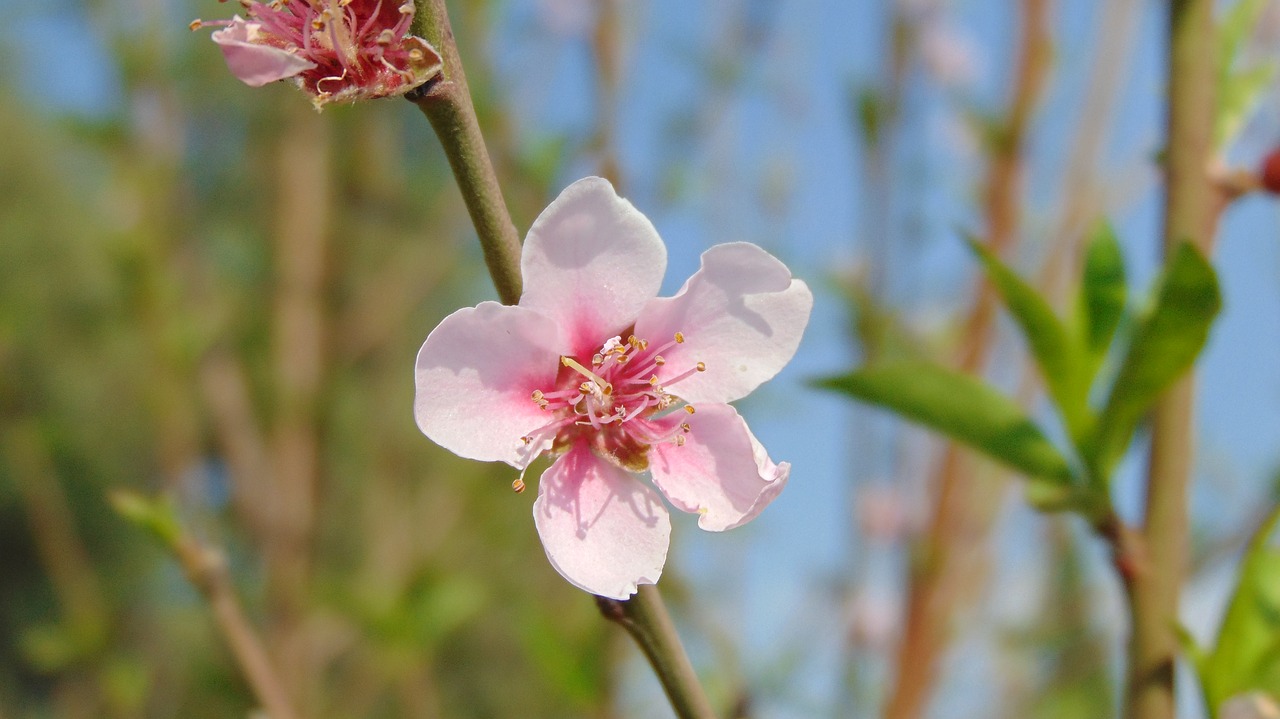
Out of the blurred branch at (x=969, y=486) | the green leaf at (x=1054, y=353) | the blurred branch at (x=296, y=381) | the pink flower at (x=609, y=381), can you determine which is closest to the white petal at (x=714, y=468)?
the pink flower at (x=609, y=381)

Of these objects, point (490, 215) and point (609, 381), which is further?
point (609, 381)

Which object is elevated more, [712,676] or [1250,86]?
[1250,86]

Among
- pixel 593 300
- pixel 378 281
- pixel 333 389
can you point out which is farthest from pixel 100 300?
pixel 593 300

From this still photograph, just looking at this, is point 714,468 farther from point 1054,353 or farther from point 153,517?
point 153,517

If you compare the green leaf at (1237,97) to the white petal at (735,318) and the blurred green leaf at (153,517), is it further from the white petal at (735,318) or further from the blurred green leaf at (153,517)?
the blurred green leaf at (153,517)

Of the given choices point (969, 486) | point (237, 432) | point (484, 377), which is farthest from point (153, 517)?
point (237, 432)

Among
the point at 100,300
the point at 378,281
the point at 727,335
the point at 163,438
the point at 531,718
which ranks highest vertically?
the point at 727,335

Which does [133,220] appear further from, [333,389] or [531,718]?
[531,718]
